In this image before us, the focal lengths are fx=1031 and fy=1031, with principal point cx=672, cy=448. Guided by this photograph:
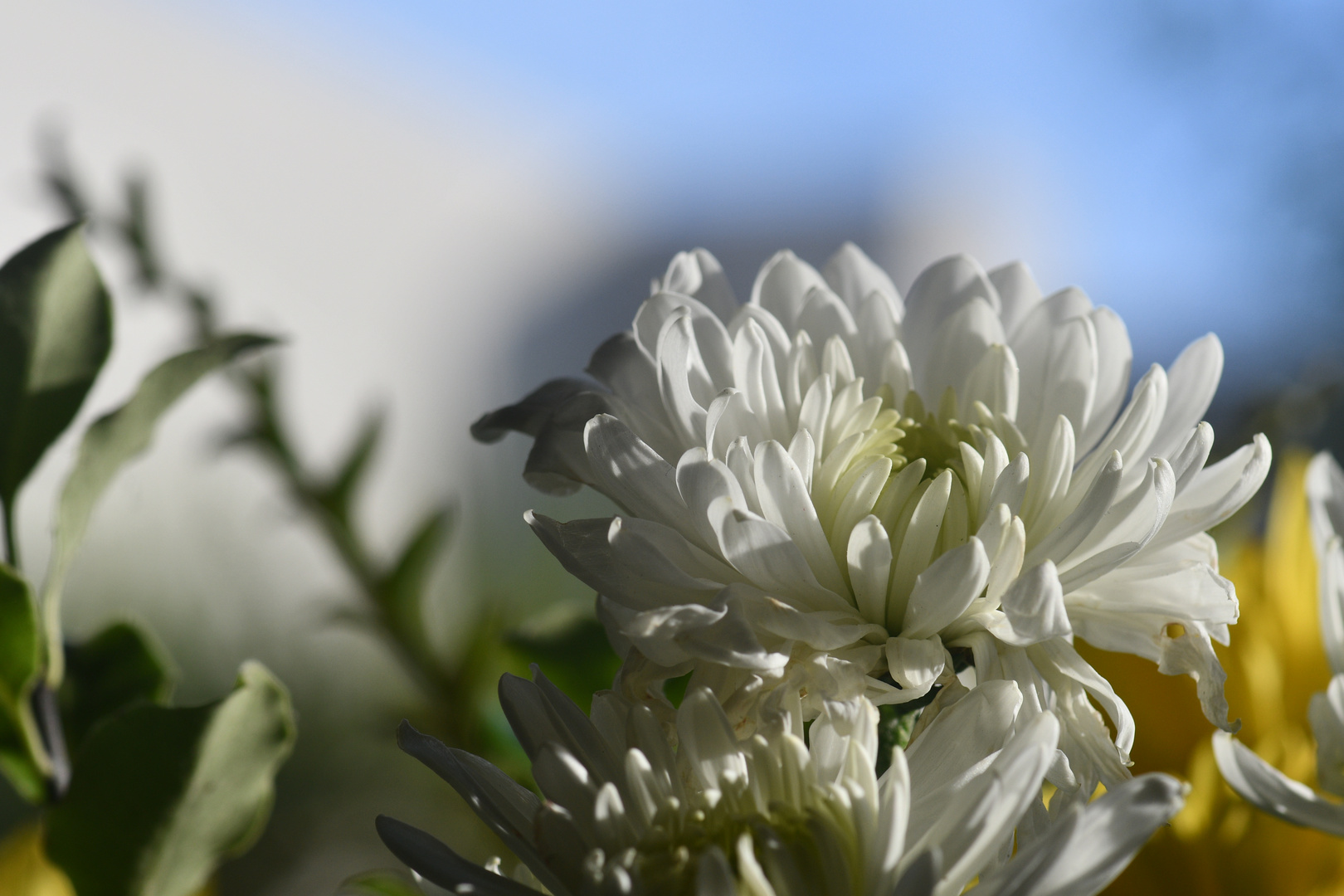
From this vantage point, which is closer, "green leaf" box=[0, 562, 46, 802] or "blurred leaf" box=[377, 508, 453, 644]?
"green leaf" box=[0, 562, 46, 802]

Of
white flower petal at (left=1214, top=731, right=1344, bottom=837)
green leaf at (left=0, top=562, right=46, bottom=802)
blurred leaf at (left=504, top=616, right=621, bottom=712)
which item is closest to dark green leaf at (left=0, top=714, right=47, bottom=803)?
green leaf at (left=0, top=562, right=46, bottom=802)

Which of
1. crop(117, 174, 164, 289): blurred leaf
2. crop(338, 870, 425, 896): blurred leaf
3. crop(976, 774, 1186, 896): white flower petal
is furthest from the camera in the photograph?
crop(117, 174, 164, 289): blurred leaf

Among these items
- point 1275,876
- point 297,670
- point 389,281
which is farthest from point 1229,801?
point 389,281

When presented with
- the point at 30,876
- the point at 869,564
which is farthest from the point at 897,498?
the point at 30,876

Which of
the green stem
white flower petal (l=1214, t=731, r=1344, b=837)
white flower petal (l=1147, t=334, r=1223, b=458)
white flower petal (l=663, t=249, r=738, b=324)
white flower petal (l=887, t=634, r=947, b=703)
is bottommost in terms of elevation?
white flower petal (l=1214, t=731, r=1344, b=837)

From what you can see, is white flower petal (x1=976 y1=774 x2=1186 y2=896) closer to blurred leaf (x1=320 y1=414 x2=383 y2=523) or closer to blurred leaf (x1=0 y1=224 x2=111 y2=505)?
blurred leaf (x1=0 y1=224 x2=111 y2=505)

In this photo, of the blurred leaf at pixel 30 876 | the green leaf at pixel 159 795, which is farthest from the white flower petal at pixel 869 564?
the blurred leaf at pixel 30 876
